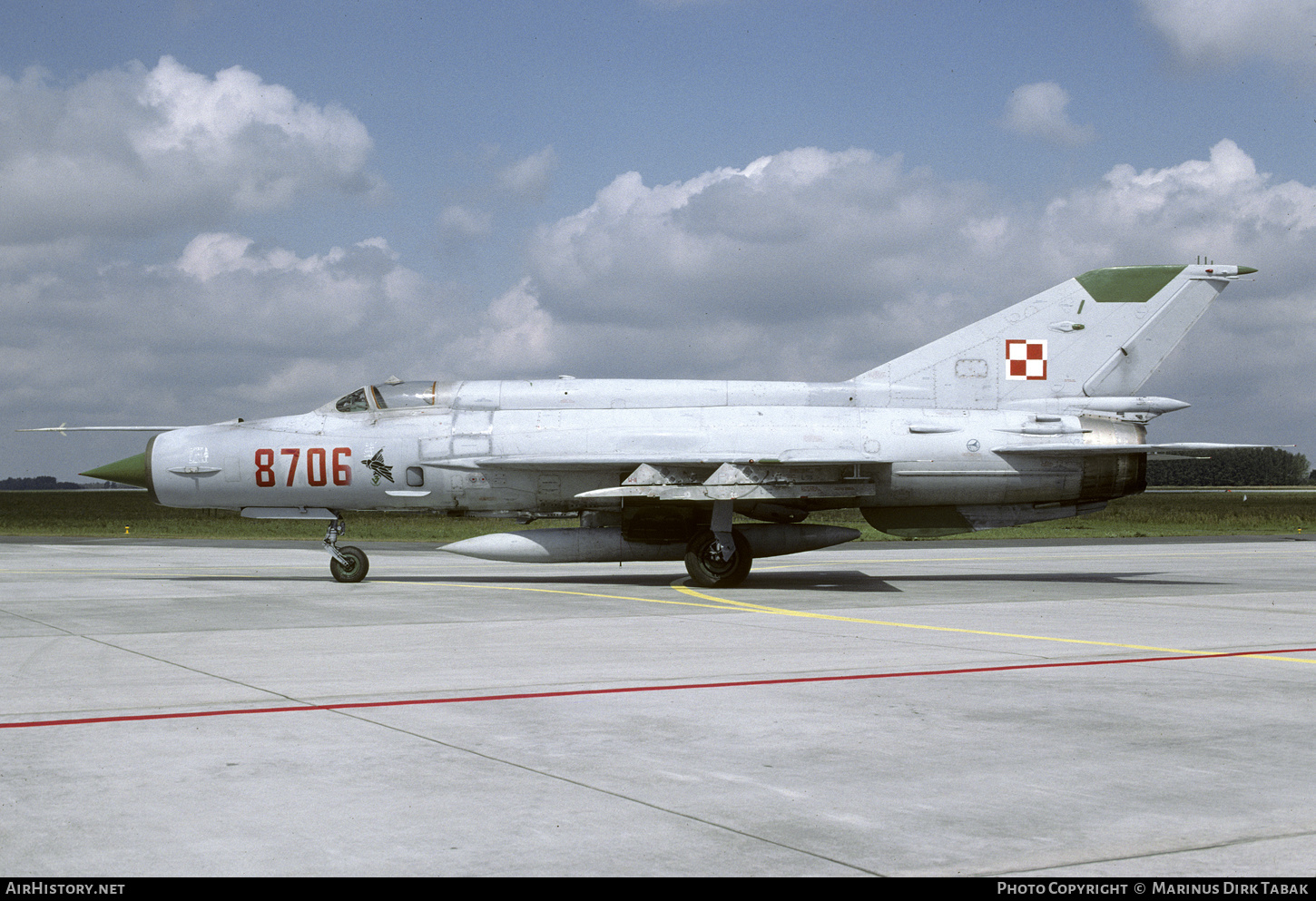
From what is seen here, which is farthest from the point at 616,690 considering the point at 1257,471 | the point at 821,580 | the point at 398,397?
the point at 1257,471

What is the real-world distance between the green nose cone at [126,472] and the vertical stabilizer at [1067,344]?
11.6 m

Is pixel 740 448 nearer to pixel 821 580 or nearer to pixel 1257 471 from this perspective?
pixel 821 580

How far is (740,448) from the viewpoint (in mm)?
18266

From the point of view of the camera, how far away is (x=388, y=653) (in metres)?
10.6

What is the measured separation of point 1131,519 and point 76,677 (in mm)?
52531

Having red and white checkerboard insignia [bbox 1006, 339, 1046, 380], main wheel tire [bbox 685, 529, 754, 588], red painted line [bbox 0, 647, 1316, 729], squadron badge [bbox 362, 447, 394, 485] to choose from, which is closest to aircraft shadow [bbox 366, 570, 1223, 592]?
main wheel tire [bbox 685, 529, 754, 588]

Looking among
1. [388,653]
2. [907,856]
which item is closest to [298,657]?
[388,653]

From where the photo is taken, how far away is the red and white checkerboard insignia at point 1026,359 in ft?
63.0

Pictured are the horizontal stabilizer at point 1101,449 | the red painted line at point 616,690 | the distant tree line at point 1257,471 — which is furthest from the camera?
the distant tree line at point 1257,471

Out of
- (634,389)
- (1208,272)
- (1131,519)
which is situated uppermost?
(1208,272)

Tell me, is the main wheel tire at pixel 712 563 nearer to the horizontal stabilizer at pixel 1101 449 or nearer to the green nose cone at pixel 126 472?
the horizontal stabilizer at pixel 1101 449

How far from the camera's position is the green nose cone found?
1892cm

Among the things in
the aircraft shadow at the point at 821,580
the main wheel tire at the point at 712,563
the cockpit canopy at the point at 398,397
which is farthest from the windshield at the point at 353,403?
the main wheel tire at the point at 712,563
